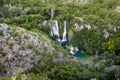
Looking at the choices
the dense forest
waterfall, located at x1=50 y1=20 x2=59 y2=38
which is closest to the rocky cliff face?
the dense forest

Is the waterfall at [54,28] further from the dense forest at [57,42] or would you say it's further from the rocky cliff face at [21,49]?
the rocky cliff face at [21,49]

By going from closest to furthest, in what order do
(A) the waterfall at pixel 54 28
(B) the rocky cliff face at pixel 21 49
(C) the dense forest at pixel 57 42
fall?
(C) the dense forest at pixel 57 42 < (B) the rocky cliff face at pixel 21 49 < (A) the waterfall at pixel 54 28

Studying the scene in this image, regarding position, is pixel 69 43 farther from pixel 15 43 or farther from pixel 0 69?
pixel 0 69

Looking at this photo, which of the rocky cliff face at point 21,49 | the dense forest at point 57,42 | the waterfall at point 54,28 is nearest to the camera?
the dense forest at point 57,42

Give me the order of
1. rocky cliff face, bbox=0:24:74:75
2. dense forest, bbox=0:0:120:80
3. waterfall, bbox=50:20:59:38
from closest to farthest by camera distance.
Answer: dense forest, bbox=0:0:120:80, rocky cliff face, bbox=0:24:74:75, waterfall, bbox=50:20:59:38

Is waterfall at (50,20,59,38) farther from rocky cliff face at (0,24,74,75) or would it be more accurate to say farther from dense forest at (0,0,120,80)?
rocky cliff face at (0,24,74,75)

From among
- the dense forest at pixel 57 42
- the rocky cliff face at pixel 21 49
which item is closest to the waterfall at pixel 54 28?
the dense forest at pixel 57 42

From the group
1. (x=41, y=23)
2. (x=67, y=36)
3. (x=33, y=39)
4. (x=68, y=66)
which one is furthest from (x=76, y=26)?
Result: (x=68, y=66)

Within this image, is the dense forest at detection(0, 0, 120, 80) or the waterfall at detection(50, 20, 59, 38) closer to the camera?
the dense forest at detection(0, 0, 120, 80)
